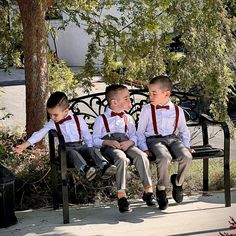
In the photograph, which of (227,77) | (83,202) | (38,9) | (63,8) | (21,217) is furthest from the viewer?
(63,8)

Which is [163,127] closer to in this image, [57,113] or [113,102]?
[113,102]

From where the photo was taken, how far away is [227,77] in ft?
23.0

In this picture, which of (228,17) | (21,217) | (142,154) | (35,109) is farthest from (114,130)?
(228,17)

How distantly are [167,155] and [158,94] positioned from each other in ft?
2.04

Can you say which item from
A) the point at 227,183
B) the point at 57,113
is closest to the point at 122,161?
the point at 57,113

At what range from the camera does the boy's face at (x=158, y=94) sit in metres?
5.22

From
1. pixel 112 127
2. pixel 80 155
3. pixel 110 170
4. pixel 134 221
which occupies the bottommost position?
pixel 134 221

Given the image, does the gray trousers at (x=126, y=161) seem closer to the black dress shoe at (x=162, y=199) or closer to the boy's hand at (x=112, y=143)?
the boy's hand at (x=112, y=143)

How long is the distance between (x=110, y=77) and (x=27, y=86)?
116 centimetres

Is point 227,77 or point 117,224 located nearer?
point 117,224

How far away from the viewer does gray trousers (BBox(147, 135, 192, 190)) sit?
4.92 meters

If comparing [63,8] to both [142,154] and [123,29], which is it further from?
[142,154]

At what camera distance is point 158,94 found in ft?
17.1

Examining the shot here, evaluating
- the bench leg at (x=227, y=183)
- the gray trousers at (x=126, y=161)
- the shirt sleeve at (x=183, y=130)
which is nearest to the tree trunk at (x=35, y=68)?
the gray trousers at (x=126, y=161)
